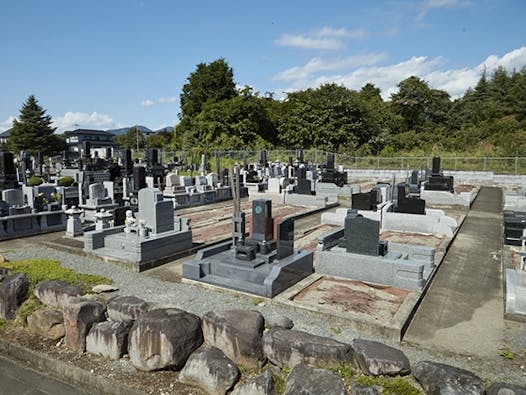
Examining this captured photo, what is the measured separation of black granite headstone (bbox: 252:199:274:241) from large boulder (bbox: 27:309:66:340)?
14.1 feet

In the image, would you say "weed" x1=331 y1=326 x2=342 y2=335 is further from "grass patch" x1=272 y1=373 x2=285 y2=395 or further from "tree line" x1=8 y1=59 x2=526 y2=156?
"tree line" x1=8 y1=59 x2=526 y2=156

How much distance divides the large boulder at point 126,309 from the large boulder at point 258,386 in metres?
2.14

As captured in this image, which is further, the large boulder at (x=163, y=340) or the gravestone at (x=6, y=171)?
the gravestone at (x=6, y=171)

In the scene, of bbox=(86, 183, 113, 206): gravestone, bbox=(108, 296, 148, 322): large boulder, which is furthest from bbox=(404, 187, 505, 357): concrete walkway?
bbox=(86, 183, 113, 206): gravestone

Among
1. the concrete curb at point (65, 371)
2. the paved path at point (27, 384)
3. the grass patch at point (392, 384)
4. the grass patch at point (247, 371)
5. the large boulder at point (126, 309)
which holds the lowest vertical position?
the paved path at point (27, 384)

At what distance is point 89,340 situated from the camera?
577cm

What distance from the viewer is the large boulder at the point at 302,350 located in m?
4.82

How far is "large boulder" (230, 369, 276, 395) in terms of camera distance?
4.53 meters

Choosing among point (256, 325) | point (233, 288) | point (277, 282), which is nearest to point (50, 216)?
point (233, 288)

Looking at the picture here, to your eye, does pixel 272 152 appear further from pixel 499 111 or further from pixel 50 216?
pixel 50 216

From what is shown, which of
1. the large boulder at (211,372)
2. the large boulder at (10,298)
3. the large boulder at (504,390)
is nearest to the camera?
the large boulder at (504,390)

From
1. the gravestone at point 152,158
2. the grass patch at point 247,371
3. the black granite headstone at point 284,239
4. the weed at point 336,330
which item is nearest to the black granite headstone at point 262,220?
the black granite headstone at point 284,239

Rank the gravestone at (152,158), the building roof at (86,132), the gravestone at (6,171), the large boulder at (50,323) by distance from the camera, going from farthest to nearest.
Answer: the building roof at (86,132) → the gravestone at (152,158) → the gravestone at (6,171) → the large boulder at (50,323)

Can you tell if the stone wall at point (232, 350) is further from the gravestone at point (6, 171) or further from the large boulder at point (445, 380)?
the gravestone at point (6, 171)
